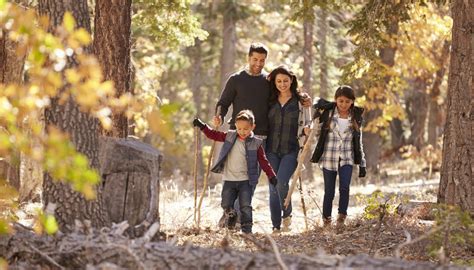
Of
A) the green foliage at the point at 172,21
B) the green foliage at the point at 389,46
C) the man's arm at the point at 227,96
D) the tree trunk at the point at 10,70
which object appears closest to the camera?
the man's arm at the point at 227,96

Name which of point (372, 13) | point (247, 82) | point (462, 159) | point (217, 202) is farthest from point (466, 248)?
point (217, 202)

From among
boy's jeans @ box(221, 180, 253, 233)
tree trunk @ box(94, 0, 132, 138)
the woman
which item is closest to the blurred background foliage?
tree trunk @ box(94, 0, 132, 138)

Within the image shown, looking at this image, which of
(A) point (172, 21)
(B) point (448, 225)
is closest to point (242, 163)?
(B) point (448, 225)

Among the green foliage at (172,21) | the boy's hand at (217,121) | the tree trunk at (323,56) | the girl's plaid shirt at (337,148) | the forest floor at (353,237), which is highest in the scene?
the tree trunk at (323,56)

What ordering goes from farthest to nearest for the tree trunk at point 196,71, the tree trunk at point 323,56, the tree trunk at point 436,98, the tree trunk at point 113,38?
the tree trunk at point 196,71 → the tree trunk at point 436,98 → the tree trunk at point 323,56 → the tree trunk at point 113,38

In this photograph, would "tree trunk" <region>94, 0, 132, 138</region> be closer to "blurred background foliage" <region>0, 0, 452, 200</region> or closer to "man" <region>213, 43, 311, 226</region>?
"blurred background foliage" <region>0, 0, 452, 200</region>

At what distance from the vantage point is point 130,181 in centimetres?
565

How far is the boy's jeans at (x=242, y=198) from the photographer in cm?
823

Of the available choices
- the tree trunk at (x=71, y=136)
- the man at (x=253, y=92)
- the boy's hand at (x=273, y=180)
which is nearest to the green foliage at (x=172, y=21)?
the man at (x=253, y=92)

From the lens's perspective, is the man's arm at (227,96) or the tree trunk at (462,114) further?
the man's arm at (227,96)

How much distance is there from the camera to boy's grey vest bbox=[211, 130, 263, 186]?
805cm

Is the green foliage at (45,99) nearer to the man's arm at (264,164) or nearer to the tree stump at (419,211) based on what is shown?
the man's arm at (264,164)

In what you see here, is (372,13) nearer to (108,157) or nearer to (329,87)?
(108,157)

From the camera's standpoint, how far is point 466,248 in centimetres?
691
